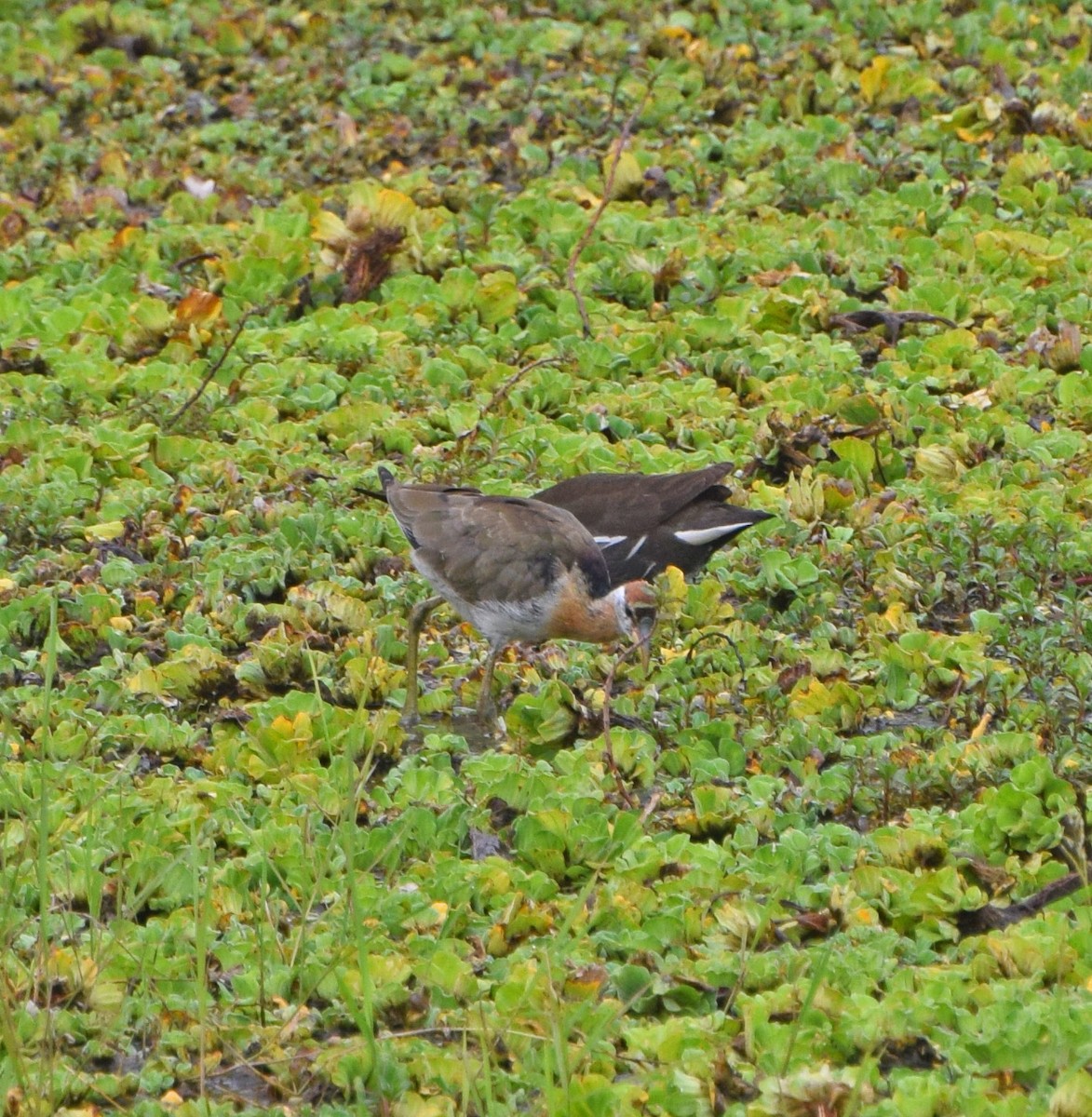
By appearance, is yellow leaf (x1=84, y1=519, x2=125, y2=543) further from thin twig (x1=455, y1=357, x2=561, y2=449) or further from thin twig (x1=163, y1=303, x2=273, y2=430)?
thin twig (x1=455, y1=357, x2=561, y2=449)

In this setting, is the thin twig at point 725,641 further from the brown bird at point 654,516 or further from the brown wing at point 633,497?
the brown wing at point 633,497

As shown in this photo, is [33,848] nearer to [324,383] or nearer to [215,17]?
[324,383]

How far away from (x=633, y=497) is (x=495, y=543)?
2.41ft

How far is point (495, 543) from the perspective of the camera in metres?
6.40

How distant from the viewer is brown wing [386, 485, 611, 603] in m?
6.25

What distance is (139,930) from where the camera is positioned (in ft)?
15.5

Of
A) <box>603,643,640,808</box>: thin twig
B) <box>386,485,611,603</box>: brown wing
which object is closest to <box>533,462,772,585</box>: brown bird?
<box>386,485,611,603</box>: brown wing

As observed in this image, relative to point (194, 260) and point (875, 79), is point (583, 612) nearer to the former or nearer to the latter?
point (194, 260)

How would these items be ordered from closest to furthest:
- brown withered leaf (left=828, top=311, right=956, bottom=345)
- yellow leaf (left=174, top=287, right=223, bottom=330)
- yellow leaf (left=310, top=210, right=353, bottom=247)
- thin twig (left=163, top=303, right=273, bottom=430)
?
thin twig (left=163, top=303, right=273, bottom=430), brown withered leaf (left=828, top=311, right=956, bottom=345), yellow leaf (left=174, top=287, right=223, bottom=330), yellow leaf (left=310, top=210, right=353, bottom=247)

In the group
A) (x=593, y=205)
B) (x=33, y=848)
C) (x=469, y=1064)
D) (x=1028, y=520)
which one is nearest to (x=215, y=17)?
(x=593, y=205)

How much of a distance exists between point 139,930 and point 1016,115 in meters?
7.67

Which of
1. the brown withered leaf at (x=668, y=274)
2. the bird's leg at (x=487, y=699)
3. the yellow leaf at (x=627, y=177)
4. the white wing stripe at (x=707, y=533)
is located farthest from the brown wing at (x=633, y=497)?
the yellow leaf at (x=627, y=177)

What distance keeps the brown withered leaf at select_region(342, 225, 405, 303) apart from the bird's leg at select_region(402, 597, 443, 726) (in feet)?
10.5

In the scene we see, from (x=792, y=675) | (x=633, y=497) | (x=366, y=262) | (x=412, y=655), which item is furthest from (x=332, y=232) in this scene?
(x=792, y=675)
